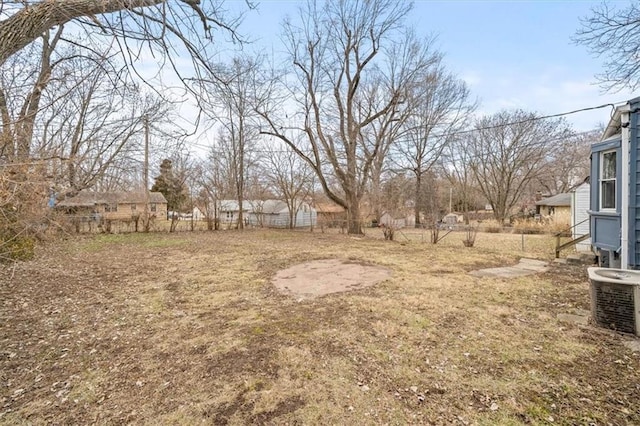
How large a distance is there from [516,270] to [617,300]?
3.46m

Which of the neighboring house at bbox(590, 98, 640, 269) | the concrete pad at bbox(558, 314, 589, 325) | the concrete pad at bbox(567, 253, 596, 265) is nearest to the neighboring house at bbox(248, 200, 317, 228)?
the concrete pad at bbox(567, 253, 596, 265)

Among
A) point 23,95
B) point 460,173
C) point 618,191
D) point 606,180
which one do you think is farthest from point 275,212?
point 618,191

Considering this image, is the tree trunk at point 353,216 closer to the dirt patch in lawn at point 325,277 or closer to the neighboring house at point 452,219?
the dirt patch in lawn at point 325,277

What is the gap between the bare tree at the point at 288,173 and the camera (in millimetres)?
19859

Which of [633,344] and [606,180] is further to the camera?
[606,180]

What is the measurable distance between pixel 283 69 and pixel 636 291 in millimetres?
13057

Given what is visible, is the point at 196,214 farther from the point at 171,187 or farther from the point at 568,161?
the point at 568,161

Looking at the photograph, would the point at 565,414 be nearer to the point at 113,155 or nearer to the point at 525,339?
the point at 525,339

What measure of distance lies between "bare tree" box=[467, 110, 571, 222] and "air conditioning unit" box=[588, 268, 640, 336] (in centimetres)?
1984

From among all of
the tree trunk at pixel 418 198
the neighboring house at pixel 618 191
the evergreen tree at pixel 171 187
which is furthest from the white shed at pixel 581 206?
the evergreen tree at pixel 171 187

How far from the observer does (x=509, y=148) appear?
22.7 metres

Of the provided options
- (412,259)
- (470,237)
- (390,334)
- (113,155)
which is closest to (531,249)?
(470,237)

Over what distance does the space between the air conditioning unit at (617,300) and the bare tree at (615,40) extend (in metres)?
4.21

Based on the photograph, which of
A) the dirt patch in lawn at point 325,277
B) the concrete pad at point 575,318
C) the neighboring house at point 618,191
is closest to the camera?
the concrete pad at point 575,318
